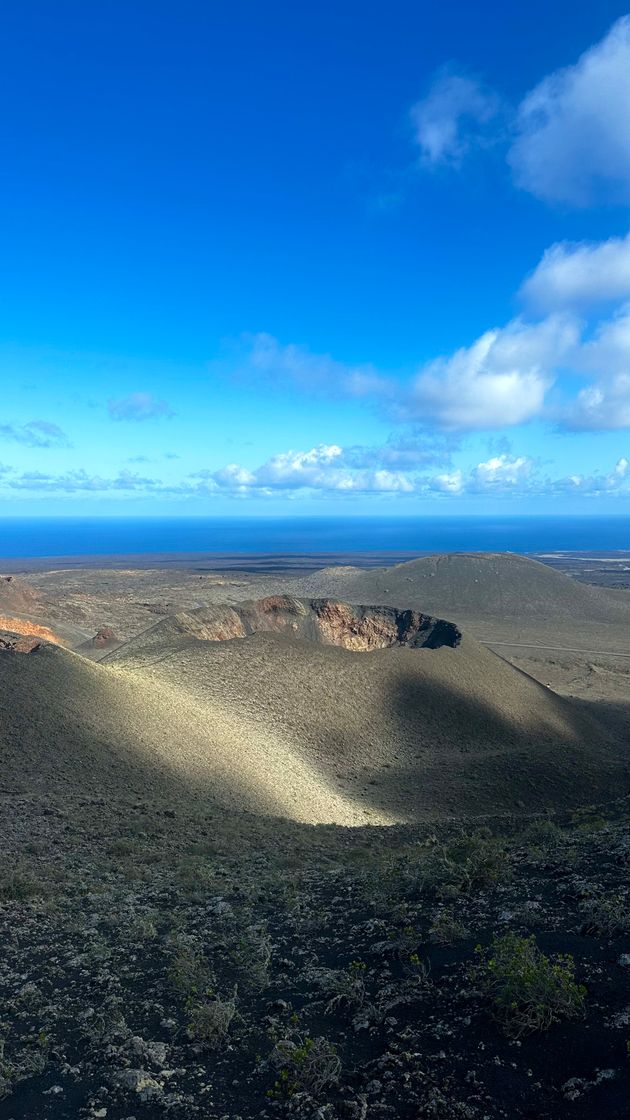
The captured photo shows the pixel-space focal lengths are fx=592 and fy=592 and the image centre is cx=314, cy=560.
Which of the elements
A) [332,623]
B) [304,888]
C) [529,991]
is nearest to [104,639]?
[332,623]

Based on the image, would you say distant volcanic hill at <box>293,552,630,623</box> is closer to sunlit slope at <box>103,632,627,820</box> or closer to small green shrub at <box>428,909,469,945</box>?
sunlit slope at <box>103,632,627,820</box>

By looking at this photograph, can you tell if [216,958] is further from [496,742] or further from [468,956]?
[496,742]

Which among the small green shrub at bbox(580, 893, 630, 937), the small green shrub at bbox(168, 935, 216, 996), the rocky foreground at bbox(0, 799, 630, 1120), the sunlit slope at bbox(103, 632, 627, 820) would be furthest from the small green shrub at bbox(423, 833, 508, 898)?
the sunlit slope at bbox(103, 632, 627, 820)

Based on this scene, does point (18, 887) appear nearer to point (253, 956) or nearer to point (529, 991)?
point (253, 956)

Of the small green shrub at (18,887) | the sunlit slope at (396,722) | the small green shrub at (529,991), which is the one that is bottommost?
the sunlit slope at (396,722)

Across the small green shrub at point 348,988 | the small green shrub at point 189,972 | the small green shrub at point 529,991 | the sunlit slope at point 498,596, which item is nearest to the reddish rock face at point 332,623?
the small green shrub at point 189,972

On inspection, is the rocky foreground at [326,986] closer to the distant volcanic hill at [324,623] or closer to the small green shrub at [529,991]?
the small green shrub at [529,991]
